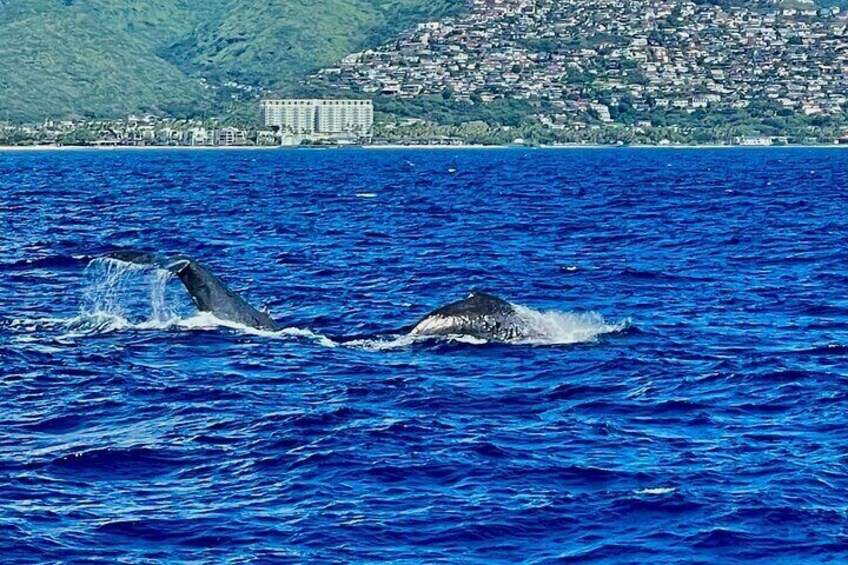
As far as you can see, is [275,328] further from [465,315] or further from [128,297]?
[128,297]

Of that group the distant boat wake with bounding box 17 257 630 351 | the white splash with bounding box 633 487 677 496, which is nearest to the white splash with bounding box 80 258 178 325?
the distant boat wake with bounding box 17 257 630 351

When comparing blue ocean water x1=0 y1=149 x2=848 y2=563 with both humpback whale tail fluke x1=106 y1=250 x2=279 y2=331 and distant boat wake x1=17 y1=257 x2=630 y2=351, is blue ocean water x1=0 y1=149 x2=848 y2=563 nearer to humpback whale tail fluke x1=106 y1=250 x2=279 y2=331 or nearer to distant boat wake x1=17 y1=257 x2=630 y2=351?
distant boat wake x1=17 y1=257 x2=630 y2=351

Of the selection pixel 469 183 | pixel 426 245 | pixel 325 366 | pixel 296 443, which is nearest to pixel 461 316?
pixel 325 366

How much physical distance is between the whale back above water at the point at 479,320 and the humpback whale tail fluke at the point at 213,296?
12.2 ft

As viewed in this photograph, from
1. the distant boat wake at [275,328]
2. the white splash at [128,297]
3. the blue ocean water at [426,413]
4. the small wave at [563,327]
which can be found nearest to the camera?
the blue ocean water at [426,413]

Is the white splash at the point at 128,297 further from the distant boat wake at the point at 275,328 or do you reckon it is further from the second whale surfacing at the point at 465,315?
the second whale surfacing at the point at 465,315

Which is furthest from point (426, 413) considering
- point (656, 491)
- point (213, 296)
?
point (213, 296)

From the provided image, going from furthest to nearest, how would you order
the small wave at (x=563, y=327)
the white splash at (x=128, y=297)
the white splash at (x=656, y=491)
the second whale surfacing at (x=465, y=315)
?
the white splash at (x=128, y=297) < the small wave at (x=563, y=327) < the second whale surfacing at (x=465, y=315) < the white splash at (x=656, y=491)

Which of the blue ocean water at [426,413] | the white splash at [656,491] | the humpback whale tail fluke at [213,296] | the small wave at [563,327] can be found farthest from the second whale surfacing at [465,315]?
the white splash at [656,491]

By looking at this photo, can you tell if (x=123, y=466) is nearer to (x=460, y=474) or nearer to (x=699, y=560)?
(x=460, y=474)

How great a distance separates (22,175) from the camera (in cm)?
13862

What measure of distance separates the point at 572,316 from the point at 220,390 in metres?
10.1

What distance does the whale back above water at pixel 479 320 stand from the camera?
30.1 metres

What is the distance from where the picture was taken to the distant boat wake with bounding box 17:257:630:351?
30281 mm
